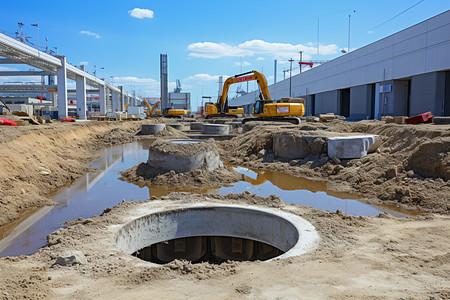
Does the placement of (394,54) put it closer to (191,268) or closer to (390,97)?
(390,97)

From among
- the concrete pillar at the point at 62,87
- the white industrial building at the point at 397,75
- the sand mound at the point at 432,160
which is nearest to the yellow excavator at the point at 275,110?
the white industrial building at the point at 397,75

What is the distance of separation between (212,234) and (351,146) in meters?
7.15

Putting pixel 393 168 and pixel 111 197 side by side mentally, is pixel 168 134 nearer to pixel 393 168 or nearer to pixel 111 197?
pixel 111 197

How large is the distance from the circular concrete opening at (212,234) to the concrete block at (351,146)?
21.4 ft

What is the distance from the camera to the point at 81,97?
44.4 metres

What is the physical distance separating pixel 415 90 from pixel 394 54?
4397 millimetres

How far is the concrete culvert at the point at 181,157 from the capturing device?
10.7 meters

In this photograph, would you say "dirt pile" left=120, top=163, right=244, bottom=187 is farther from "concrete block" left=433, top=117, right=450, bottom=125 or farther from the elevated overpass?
the elevated overpass

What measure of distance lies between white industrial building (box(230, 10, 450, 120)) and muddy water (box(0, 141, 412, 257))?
56.8ft

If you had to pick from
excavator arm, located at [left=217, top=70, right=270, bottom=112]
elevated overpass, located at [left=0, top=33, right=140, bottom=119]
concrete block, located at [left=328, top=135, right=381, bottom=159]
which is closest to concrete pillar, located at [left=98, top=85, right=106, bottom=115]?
elevated overpass, located at [left=0, top=33, right=140, bottom=119]

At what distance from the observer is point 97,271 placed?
13.2ft

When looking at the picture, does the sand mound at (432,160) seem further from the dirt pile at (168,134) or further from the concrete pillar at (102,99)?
the concrete pillar at (102,99)

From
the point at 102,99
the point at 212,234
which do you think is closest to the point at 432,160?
the point at 212,234

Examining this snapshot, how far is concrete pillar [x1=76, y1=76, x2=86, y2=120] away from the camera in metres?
43.5
